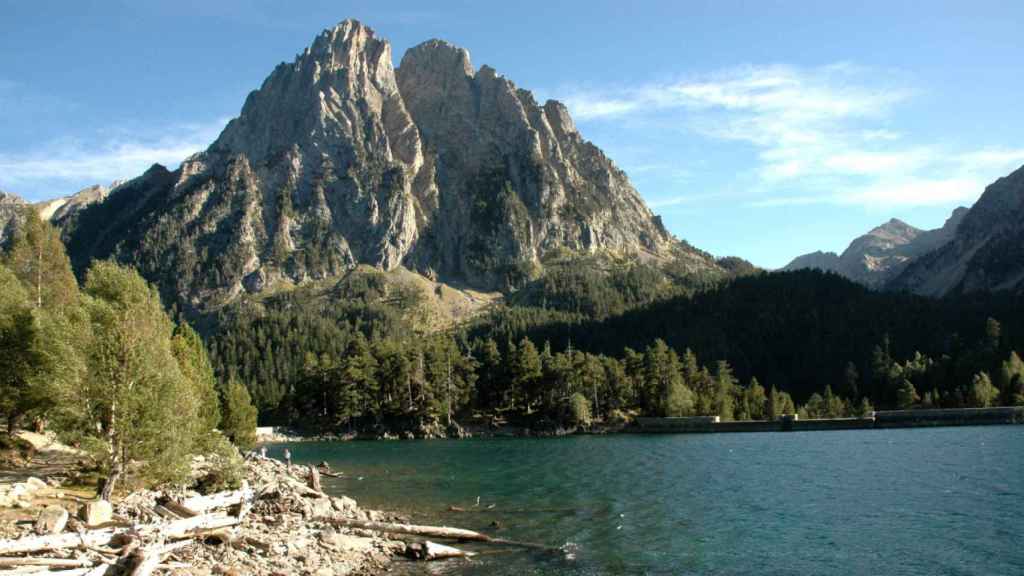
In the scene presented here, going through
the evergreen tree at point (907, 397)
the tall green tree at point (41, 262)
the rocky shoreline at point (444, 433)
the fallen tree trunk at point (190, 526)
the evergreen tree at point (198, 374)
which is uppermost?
the tall green tree at point (41, 262)

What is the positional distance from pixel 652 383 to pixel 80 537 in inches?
4831

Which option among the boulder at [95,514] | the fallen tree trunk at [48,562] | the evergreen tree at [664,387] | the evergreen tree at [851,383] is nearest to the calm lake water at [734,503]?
the boulder at [95,514]

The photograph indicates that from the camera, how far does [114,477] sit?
37.4 m

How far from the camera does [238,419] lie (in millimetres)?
96938

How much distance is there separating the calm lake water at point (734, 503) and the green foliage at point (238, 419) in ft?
43.9

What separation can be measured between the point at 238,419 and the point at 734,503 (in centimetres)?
6789

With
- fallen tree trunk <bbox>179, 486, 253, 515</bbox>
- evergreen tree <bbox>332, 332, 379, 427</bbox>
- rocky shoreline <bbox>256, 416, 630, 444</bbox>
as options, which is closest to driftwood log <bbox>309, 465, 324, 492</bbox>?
fallen tree trunk <bbox>179, 486, 253, 515</bbox>

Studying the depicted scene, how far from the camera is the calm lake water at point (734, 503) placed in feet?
119

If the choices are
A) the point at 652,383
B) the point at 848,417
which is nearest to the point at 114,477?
the point at 652,383

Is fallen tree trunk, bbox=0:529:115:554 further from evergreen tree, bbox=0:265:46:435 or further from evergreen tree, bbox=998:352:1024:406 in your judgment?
evergreen tree, bbox=998:352:1024:406

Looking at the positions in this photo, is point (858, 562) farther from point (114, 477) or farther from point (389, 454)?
point (389, 454)

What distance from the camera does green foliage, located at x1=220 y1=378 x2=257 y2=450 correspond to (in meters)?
96.1

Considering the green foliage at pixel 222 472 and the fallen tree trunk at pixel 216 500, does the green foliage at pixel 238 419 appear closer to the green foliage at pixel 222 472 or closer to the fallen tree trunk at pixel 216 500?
the green foliage at pixel 222 472

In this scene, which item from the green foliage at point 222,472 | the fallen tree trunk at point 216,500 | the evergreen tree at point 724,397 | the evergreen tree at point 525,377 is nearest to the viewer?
the fallen tree trunk at point 216,500
